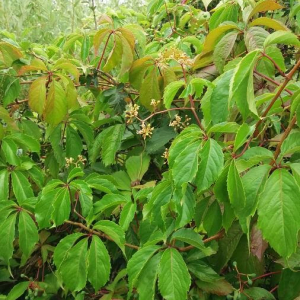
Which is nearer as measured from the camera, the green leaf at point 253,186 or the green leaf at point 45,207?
the green leaf at point 253,186

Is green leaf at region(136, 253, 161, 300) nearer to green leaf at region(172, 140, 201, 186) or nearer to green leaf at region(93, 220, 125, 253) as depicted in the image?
green leaf at region(93, 220, 125, 253)

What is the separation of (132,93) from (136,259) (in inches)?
29.5

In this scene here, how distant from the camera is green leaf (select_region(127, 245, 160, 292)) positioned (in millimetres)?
996

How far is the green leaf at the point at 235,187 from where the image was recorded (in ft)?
2.65

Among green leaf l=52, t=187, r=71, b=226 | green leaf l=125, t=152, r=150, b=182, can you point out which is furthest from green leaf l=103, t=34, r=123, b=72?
green leaf l=52, t=187, r=71, b=226

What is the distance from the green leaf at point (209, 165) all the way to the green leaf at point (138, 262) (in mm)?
270

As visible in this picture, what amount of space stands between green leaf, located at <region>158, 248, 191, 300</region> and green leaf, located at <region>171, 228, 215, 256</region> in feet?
0.17

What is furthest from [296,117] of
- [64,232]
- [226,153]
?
[64,232]

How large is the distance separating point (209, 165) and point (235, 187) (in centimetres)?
7

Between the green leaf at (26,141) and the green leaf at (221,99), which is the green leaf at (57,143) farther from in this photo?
the green leaf at (221,99)

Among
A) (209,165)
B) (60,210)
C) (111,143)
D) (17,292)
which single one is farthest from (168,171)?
(17,292)

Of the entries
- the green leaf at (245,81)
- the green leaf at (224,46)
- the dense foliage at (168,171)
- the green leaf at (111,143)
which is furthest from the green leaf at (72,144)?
the green leaf at (245,81)

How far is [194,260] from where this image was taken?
116 cm

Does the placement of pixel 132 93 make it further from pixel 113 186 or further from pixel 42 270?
pixel 42 270
